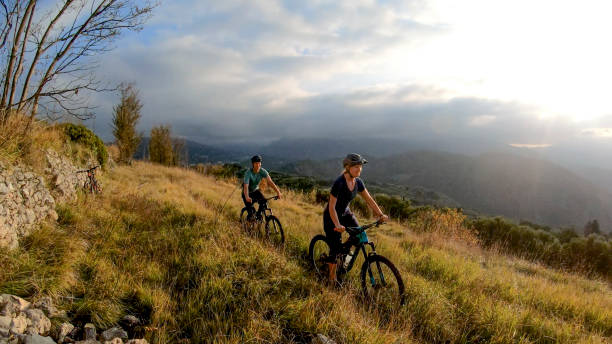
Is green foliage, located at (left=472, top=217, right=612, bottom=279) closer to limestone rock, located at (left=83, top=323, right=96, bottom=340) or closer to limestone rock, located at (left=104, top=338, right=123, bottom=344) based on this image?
limestone rock, located at (left=104, top=338, right=123, bottom=344)

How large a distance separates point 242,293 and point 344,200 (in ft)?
7.58

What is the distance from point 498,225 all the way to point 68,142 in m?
30.4

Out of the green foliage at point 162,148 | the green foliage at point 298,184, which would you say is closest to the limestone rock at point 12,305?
the green foliage at point 298,184

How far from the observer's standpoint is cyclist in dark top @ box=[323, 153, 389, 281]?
15.9ft

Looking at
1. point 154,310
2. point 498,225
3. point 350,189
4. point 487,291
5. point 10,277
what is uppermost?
point 350,189

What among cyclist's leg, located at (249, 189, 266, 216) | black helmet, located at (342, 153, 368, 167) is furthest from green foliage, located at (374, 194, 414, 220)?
black helmet, located at (342, 153, 368, 167)

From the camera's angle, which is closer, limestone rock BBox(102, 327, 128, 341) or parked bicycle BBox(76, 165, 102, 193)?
limestone rock BBox(102, 327, 128, 341)

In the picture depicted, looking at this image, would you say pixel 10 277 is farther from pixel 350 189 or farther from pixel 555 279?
pixel 555 279

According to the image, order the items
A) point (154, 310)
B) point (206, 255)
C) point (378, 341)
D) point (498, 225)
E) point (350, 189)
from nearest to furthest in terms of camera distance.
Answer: point (378, 341)
point (154, 310)
point (350, 189)
point (206, 255)
point (498, 225)

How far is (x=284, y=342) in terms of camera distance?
3666 millimetres

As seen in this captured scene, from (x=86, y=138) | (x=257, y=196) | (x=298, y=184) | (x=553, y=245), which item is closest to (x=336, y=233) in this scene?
(x=257, y=196)

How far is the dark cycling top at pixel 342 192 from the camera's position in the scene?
495cm

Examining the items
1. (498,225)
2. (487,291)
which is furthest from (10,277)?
(498,225)

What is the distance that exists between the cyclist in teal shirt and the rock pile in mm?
4056
